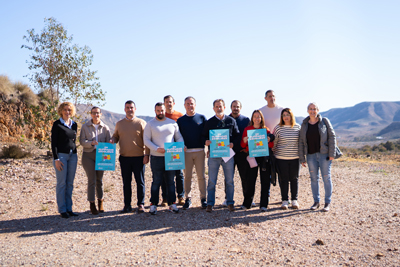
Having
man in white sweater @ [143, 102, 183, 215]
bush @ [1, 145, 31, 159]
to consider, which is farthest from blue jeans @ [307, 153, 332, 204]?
bush @ [1, 145, 31, 159]

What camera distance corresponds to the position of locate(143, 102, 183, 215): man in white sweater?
6.61m

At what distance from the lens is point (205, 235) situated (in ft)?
18.2

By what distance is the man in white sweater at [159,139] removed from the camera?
6605 millimetres

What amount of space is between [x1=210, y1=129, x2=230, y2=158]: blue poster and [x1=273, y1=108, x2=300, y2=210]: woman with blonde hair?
1169 millimetres

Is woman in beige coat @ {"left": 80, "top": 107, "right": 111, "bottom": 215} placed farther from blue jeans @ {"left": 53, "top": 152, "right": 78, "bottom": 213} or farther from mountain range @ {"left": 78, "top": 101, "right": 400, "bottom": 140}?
mountain range @ {"left": 78, "top": 101, "right": 400, "bottom": 140}

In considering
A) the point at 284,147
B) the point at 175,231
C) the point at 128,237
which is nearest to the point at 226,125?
the point at 284,147

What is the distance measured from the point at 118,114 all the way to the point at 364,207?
124 meters

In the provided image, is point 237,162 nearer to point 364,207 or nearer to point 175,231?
point 175,231

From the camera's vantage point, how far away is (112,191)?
32.0ft

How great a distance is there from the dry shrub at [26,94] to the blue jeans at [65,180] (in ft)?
43.8

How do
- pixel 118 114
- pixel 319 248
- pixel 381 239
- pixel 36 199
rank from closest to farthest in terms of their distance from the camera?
pixel 319 248, pixel 381 239, pixel 36 199, pixel 118 114

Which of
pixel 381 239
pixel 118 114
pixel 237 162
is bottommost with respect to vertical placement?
pixel 381 239

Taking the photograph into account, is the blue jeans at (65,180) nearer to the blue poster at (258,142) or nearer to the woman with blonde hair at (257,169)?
the woman with blonde hair at (257,169)

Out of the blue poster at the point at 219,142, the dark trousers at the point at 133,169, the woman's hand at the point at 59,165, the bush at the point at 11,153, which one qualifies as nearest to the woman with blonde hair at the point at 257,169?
the blue poster at the point at 219,142
